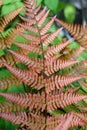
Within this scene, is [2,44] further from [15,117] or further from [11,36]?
[15,117]

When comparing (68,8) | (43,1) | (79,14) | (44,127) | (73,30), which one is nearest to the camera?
(44,127)

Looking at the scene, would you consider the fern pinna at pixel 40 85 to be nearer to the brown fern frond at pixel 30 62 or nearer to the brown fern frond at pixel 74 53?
the brown fern frond at pixel 30 62

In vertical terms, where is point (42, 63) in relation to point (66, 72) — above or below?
above

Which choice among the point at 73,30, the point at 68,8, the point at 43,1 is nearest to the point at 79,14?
the point at 68,8

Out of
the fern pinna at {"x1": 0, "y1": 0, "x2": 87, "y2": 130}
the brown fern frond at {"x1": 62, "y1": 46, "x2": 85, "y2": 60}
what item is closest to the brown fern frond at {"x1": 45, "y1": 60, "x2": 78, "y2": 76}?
the fern pinna at {"x1": 0, "y1": 0, "x2": 87, "y2": 130}

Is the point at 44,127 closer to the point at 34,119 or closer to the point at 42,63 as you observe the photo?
the point at 34,119

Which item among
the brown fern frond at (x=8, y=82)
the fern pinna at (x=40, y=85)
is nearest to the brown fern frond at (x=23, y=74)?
the fern pinna at (x=40, y=85)

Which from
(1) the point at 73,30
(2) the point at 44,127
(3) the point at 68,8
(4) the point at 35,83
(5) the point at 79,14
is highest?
(1) the point at 73,30

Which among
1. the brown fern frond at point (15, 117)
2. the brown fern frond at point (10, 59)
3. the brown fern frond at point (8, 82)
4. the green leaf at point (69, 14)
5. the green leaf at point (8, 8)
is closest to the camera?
the brown fern frond at point (15, 117)
